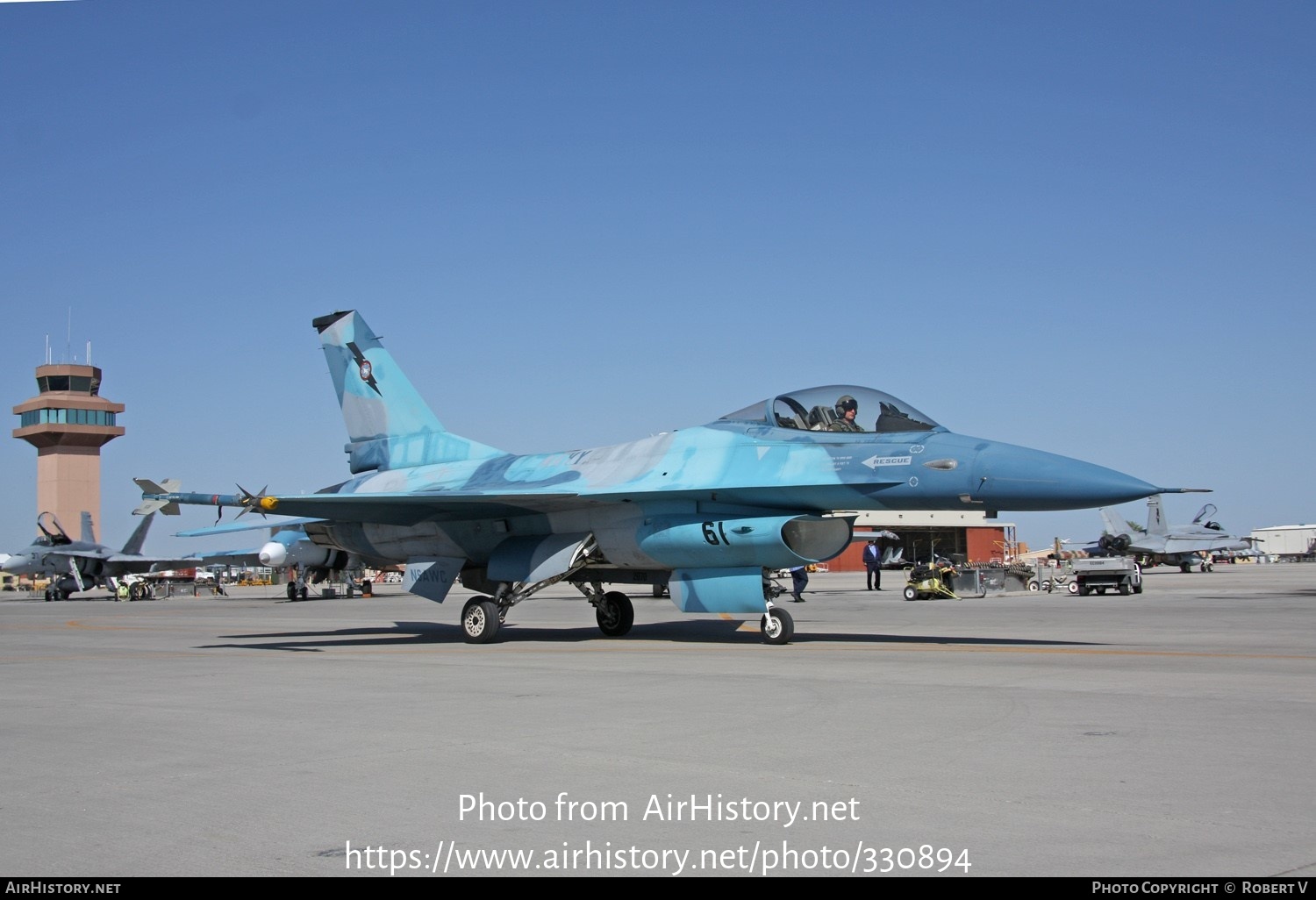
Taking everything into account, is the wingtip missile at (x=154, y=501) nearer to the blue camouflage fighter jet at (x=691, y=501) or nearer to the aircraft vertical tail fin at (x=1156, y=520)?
the blue camouflage fighter jet at (x=691, y=501)

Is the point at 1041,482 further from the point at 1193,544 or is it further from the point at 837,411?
the point at 1193,544

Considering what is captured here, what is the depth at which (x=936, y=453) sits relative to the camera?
12930 millimetres

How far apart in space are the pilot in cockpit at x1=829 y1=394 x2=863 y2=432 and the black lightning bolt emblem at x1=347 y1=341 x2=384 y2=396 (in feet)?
29.4

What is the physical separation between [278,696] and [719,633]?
8.58 meters

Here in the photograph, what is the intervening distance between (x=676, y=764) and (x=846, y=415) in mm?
8591

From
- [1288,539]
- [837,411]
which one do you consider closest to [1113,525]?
[837,411]

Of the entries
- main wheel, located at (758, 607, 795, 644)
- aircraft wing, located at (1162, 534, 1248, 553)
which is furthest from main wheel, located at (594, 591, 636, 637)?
aircraft wing, located at (1162, 534, 1248, 553)

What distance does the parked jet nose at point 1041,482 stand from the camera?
11.8 metres

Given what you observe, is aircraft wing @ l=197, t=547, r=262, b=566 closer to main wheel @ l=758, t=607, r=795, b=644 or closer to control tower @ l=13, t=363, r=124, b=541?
main wheel @ l=758, t=607, r=795, b=644

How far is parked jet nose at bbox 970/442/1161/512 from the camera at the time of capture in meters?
11.8

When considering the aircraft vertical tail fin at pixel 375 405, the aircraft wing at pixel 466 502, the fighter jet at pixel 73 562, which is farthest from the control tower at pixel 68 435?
the aircraft wing at pixel 466 502

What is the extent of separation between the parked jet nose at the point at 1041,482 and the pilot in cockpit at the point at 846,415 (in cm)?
177

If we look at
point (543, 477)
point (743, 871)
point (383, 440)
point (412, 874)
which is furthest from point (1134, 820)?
point (383, 440)

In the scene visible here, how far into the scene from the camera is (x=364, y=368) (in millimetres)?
19703
